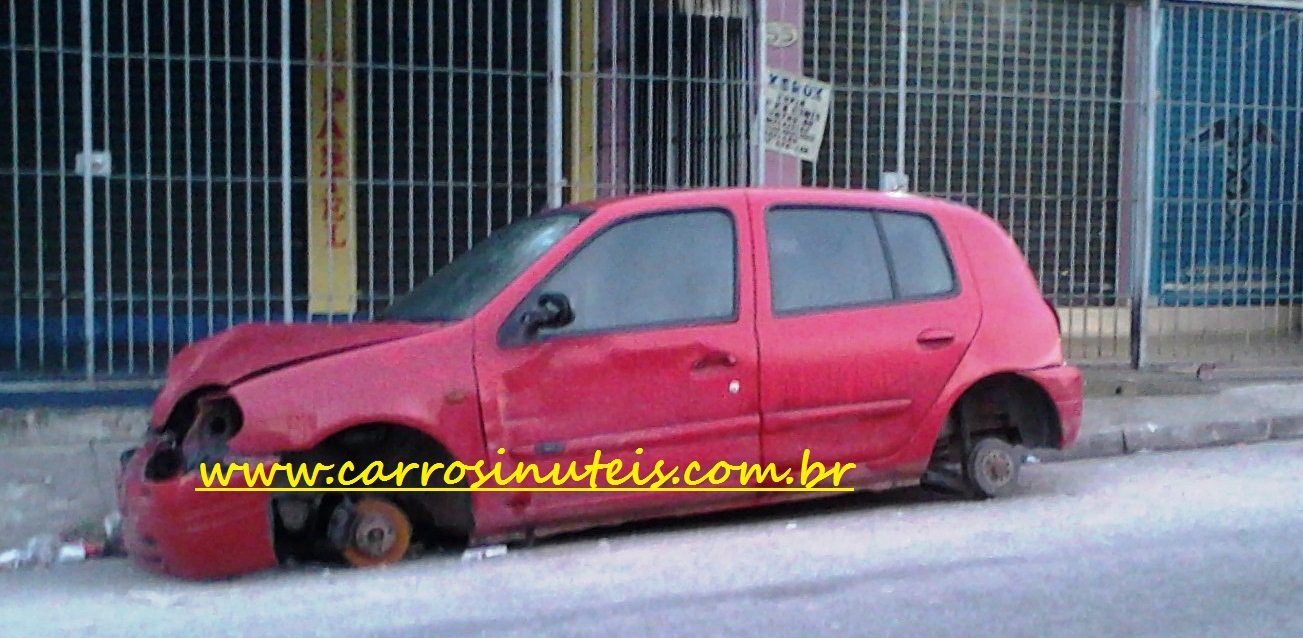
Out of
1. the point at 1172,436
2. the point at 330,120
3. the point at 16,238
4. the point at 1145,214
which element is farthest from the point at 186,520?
the point at 1145,214

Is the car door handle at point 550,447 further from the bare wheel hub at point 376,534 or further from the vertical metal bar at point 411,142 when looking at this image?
the vertical metal bar at point 411,142

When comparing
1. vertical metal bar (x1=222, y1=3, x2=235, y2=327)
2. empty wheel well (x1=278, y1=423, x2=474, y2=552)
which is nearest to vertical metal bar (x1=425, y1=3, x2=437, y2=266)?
vertical metal bar (x1=222, y1=3, x2=235, y2=327)

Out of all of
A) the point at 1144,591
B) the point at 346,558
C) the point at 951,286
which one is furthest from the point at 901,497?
the point at 346,558

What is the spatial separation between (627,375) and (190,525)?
Answer: 1.85m

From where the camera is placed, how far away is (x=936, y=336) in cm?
675

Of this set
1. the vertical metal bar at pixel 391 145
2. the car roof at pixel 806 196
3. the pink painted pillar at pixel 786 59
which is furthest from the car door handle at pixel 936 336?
the vertical metal bar at pixel 391 145

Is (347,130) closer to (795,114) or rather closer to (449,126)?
(449,126)

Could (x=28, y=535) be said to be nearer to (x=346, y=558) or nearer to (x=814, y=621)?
(x=346, y=558)

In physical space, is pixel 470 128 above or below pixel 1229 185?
above

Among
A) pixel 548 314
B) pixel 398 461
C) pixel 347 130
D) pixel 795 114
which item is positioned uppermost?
pixel 795 114

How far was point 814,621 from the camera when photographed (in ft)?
17.0

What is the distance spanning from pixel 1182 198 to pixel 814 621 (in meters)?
7.50

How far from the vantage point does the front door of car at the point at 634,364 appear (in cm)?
595

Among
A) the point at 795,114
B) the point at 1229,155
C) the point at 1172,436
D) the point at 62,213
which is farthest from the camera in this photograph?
the point at 1229,155
